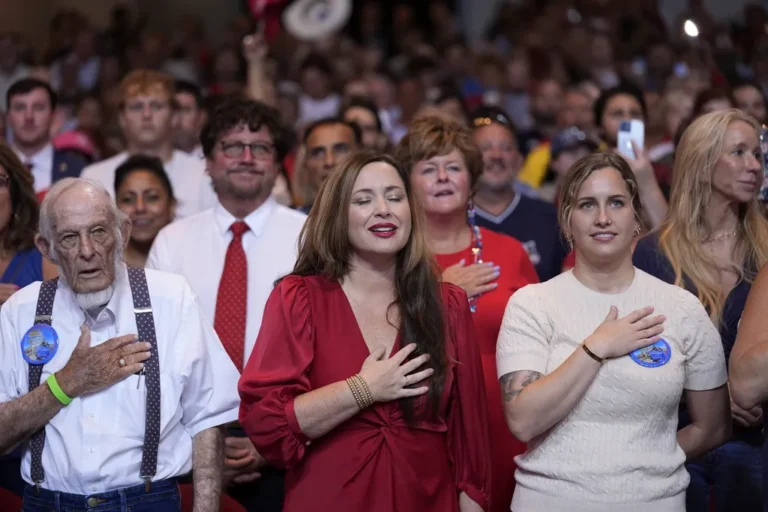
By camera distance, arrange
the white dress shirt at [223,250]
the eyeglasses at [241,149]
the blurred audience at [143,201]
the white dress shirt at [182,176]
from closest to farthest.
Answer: the white dress shirt at [223,250] < the eyeglasses at [241,149] < the blurred audience at [143,201] < the white dress shirt at [182,176]

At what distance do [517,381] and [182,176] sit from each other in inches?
124

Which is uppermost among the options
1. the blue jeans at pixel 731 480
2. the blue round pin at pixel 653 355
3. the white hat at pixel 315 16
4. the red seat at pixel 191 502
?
the white hat at pixel 315 16

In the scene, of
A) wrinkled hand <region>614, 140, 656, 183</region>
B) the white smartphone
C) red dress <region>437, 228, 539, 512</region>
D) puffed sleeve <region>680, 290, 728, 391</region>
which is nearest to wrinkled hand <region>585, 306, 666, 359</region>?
puffed sleeve <region>680, 290, 728, 391</region>

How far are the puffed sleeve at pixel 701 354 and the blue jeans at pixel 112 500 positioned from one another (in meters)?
1.60

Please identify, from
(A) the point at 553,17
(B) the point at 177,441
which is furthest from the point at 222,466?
(A) the point at 553,17

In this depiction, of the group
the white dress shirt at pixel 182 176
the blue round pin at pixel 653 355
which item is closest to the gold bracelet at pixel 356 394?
the blue round pin at pixel 653 355

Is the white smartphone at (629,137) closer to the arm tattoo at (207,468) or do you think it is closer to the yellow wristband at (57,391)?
the arm tattoo at (207,468)

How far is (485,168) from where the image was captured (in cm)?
527

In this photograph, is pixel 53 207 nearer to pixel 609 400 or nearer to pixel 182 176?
pixel 609 400

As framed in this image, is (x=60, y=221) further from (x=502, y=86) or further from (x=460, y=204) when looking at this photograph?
(x=502, y=86)

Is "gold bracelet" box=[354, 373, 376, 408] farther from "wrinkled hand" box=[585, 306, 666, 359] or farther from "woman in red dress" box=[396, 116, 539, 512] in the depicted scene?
"woman in red dress" box=[396, 116, 539, 512]

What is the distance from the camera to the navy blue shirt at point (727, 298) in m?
3.90

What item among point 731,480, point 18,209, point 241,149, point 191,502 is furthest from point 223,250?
point 731,480

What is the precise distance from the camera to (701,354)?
337 centimetres
